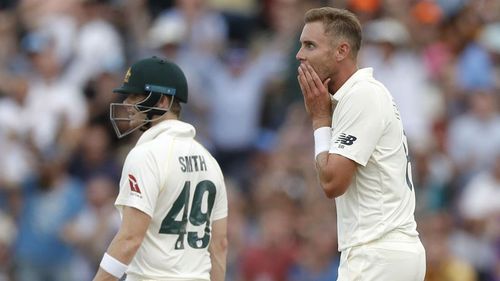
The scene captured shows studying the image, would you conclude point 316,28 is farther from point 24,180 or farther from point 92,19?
point 92,19

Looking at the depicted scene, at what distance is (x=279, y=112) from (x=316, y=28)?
7.52m

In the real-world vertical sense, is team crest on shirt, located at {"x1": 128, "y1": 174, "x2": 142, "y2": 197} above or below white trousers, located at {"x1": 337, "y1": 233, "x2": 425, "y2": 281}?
above

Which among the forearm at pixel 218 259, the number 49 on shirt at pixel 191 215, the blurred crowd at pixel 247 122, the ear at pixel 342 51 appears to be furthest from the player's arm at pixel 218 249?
the blurred crowd at pixel 247 122

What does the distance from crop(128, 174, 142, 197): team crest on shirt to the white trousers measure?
4.39 feet

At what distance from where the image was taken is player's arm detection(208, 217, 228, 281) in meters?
8.84

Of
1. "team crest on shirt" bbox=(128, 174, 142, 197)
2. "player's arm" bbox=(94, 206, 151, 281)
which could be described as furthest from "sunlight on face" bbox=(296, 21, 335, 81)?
"player's arm" bbox=(94, 206, 151, 281)

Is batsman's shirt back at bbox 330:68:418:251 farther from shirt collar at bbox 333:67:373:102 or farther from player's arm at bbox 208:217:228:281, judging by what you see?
player's arm at bbox 208:217:228:281

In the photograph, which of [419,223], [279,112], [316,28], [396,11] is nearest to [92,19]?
[279,112]

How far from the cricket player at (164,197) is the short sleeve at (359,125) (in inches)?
41.8

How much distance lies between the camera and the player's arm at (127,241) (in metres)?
8.21

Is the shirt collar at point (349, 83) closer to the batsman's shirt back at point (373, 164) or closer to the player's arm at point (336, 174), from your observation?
the batsman's shirt back at point (373, 164)

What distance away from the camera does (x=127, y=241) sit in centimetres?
821

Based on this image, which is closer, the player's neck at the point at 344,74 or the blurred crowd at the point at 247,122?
the player's neck at the point at 344,74

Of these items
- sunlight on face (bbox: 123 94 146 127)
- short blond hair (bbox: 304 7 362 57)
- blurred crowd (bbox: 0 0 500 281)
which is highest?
short blond hair (bbox: 304 7 362 57)
